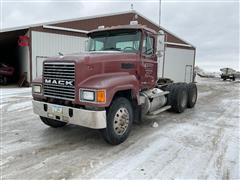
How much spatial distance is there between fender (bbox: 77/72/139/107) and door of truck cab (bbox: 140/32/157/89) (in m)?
0.77

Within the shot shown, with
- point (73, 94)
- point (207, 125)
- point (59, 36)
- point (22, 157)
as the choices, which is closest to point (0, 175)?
point (22, 157)

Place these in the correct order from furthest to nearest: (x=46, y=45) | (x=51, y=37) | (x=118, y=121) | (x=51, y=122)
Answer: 1. (x=51, y=37)
2. (x=46, y=45)
3. (x=51, y=122)
4. (x=118, y=121)

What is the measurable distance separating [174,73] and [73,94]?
2093 centimetres

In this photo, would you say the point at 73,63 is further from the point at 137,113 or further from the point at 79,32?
the point at 79,32

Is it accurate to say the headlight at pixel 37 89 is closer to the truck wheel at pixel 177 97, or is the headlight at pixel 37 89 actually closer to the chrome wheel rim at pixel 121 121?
the chrome wheel rim at pixel 121 121

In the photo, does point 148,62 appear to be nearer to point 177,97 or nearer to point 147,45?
point 147,45

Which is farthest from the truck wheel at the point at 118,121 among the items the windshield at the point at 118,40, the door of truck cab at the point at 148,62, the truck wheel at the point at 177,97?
the truck wheel at the point at 177,97

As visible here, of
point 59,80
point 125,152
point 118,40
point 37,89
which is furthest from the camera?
point 118,40

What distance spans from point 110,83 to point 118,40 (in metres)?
1.62

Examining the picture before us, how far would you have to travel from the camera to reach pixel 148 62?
17.6 ft

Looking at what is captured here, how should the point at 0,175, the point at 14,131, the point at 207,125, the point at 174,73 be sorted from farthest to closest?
1. the point at 174,73
2. the point at 207,125
3. the point at 14,131
4. the point at 0,175

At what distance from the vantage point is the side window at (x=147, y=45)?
5.09m

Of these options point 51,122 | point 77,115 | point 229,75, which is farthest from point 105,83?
point 229,75

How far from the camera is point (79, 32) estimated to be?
16281 millimetres
